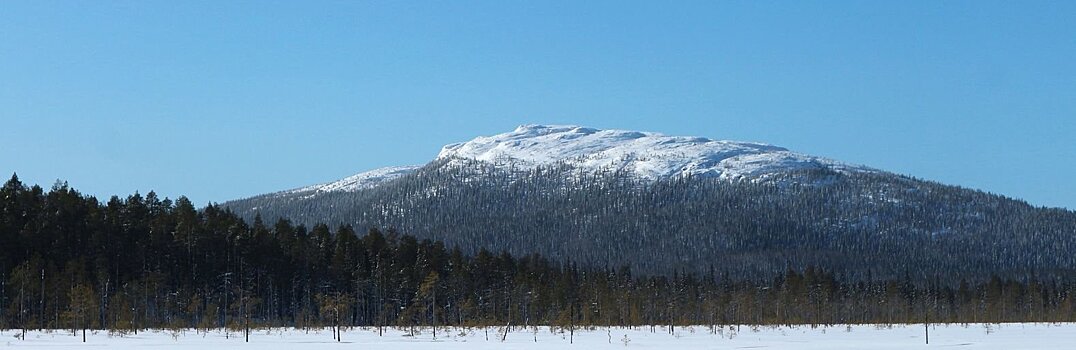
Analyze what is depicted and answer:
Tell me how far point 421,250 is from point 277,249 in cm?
1522

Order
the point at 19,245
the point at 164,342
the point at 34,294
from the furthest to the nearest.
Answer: the point at 19,245, the point at 34,294, the point at 164,342

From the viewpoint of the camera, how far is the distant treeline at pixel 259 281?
87.9 m

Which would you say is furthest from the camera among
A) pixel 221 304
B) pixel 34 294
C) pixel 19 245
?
pixel 221 304

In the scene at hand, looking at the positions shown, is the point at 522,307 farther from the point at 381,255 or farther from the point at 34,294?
the point at 34,294

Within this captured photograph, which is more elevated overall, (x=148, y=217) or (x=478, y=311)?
(x=148, y=217)

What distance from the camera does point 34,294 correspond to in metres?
86.6

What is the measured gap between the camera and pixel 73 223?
97.7 metres

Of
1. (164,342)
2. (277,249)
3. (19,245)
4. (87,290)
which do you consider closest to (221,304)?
(277,249)

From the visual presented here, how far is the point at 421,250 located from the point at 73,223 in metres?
31.8

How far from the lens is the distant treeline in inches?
3460

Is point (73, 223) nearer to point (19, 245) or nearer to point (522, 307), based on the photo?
point (19, 245)

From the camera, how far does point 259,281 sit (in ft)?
344

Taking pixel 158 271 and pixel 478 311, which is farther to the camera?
pixel 478 311

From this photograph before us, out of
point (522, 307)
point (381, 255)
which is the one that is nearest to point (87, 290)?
point (381, 255)
